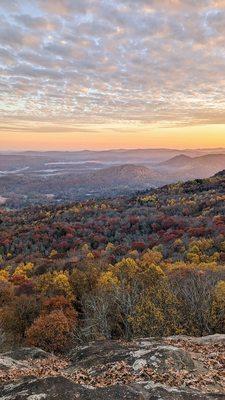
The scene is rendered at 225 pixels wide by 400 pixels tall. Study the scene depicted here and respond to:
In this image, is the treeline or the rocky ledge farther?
the treeline

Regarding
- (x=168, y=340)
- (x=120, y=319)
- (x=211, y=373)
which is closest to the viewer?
(x=211, y=373)

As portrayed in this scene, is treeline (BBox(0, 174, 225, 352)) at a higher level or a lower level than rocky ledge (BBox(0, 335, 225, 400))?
lower

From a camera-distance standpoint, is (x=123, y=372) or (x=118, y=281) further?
(x=118, y=281)

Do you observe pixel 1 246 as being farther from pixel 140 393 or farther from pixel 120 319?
pixel 140 393

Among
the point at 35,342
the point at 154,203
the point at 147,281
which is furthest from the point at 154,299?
the point at 154,203

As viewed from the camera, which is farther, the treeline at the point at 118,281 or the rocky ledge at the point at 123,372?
the treeline at the point at 118,281

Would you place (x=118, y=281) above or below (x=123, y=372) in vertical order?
below

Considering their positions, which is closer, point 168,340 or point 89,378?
point 89,378

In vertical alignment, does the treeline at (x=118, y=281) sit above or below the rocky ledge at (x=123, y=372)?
below
